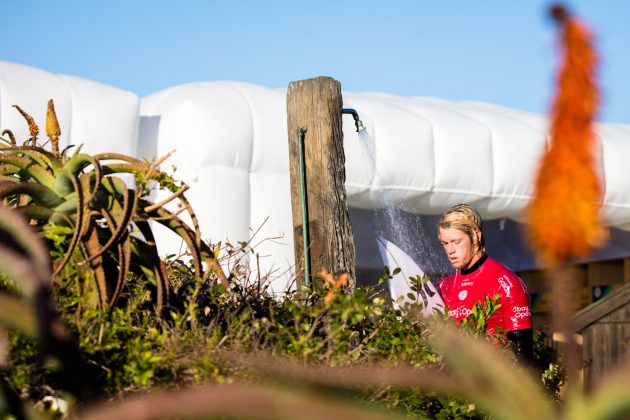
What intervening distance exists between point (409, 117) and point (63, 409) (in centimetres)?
703

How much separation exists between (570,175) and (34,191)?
5.33 feet

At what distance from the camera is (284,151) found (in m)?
7.98

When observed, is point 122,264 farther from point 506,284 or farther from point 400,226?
point 400,226

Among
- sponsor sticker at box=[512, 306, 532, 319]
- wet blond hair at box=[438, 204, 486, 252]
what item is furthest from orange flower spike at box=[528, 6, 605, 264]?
wet blond hair at box=[438, 204, 486, 252]

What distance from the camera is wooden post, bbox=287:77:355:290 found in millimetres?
4102

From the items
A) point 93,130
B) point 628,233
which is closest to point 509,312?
point 93,130

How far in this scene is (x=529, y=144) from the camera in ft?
30.3

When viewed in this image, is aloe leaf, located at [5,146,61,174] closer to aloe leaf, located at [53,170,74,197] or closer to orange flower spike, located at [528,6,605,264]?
aloe leaf, located at [53,170,74,197]

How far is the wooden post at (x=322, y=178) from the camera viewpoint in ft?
13.5

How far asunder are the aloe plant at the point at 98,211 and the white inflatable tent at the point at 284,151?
4194mm

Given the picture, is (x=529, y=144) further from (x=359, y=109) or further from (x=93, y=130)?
(x=93, y=130)

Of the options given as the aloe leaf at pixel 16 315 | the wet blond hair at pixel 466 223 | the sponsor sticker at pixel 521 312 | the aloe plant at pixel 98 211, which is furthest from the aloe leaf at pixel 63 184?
the wet blond hair at pixel 466 223

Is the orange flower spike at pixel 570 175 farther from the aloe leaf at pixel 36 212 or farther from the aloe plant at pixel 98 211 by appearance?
the aloe leaf at pixel 36 212

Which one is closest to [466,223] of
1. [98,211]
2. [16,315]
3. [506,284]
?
[506,284]
